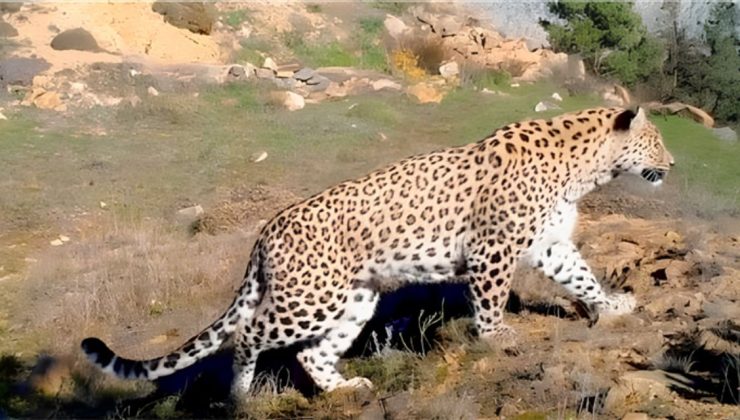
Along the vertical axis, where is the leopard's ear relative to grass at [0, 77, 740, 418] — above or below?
above

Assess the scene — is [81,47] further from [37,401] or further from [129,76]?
[37,401]

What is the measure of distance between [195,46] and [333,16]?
570cm

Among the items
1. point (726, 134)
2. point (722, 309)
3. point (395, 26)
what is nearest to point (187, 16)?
point (395, 26)

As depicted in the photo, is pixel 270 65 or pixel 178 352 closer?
pixel 178 352

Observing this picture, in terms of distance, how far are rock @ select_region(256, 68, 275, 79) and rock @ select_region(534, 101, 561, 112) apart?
729 cm

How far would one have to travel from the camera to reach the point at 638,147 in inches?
358

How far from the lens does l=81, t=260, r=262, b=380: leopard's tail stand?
7.93 meters

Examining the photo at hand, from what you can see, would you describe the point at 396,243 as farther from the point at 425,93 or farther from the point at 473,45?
the point at 473,45

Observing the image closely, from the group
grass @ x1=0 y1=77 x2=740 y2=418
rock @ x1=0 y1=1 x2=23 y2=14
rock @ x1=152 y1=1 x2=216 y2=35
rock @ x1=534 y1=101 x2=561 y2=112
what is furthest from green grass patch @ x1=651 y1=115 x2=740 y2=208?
rock @ x1=0 y1=1 x2=23 y2=14

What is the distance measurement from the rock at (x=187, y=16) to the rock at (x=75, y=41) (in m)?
3.47

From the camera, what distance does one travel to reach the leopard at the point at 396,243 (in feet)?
27.4

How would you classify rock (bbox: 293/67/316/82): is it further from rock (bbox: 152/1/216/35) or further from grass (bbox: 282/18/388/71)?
rock (bbox: 152/1/216/35)

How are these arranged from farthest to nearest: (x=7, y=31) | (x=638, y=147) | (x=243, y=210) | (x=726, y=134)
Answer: (x=7, y=31) → (x=726, y=134) → (x=243, y=210) → (x=638, y=147)

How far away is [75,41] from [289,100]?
763 centimetres
